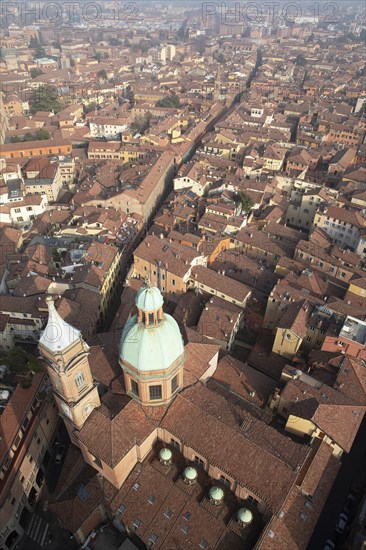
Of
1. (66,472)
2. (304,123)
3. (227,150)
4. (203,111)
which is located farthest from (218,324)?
(203,111)

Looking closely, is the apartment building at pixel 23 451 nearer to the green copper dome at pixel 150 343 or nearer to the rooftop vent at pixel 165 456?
the rooftop vent at pixel 165 456

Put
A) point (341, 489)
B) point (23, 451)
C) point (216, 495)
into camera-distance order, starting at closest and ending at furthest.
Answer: point (216, 495)
point (23, 451)
point (341, 489)

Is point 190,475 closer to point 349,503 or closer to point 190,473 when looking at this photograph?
point 190,473

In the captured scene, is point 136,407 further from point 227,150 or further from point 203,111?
point 203,111

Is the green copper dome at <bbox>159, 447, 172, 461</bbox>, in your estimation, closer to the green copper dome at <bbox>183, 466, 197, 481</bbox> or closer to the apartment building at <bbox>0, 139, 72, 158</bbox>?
the green copper dome at <bbox>183, 466, 197, 481</bbox>

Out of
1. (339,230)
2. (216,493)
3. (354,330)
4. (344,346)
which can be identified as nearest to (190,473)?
(216,493)
